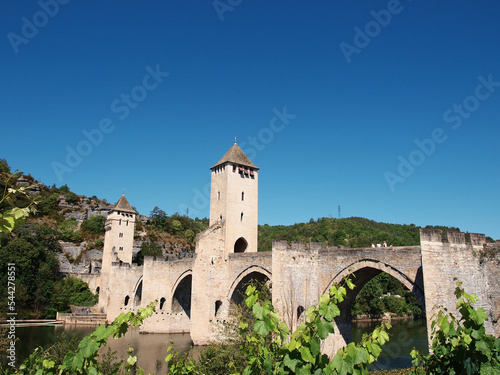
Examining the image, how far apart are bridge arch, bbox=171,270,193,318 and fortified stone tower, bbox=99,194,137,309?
1115cm

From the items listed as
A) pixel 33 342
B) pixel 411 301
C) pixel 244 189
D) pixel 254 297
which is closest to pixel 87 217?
pixel 33 342

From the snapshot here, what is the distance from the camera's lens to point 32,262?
45.5 m

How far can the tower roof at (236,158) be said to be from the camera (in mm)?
30656

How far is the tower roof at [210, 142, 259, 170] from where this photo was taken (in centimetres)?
3066

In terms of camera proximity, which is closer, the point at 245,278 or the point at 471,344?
the point at 471,344

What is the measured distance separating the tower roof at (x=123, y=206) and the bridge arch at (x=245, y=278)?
2481 centimetres

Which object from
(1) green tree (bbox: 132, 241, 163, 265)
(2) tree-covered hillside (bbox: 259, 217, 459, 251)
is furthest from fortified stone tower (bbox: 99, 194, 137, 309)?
(2) tree-covered hillside (bbox: 259, 217, 459, 251)

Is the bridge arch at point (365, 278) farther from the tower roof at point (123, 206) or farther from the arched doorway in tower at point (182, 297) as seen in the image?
the tower roof at point (123, 206)

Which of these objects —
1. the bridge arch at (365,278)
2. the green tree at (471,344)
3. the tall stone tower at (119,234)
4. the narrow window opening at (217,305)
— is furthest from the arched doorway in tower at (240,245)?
the green tree at (471,344)

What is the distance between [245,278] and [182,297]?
12.6m

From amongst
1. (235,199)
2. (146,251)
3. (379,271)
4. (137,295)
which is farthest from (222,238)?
(146,251)

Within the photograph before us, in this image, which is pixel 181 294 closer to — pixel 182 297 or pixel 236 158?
pixel 182 297

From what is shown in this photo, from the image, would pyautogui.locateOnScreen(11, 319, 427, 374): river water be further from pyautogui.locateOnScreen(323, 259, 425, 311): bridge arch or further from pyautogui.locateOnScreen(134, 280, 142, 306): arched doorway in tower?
pyautogui.locateOnScreen(323, 259, 425, 311): bridge arch

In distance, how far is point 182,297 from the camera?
37.0 meters
